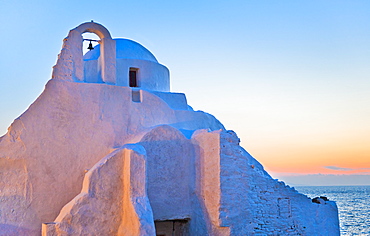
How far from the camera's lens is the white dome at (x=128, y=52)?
13.8 m

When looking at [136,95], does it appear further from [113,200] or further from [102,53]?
[113,200]

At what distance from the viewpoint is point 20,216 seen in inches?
377

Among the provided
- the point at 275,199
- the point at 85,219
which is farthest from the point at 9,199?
the point at 275,199

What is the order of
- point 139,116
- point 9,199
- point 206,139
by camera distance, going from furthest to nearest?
point 139,116 → point 206,139 → point 9,199

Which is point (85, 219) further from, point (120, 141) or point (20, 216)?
point (120, 141)

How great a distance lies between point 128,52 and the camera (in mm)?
13945

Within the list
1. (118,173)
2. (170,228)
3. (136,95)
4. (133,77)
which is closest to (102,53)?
(136,95)

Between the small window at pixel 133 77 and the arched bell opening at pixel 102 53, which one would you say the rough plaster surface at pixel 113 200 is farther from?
the small window at pixel 133 77

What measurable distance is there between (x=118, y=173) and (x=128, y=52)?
5836 millimetres

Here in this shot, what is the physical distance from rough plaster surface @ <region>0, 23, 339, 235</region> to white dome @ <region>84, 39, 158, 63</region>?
181 cm

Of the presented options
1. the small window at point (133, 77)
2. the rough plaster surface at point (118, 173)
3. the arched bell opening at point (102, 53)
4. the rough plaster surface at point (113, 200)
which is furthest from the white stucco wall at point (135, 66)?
the rough plaster surface at point (113, 200)

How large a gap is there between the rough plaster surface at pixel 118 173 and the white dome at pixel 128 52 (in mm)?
1810

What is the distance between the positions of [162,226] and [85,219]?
3452mm

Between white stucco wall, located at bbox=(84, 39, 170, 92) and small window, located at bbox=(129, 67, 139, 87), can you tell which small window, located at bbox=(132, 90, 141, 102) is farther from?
small window, located at bbox=(129, 67, 139, 87)
